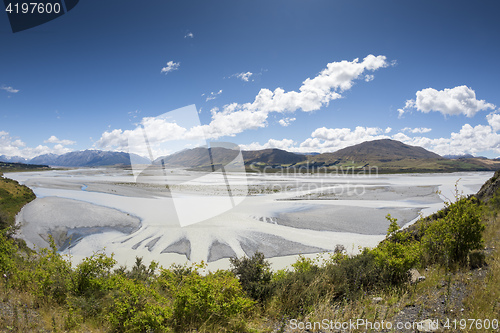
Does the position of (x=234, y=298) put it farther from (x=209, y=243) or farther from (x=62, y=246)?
(x=62, y=246)

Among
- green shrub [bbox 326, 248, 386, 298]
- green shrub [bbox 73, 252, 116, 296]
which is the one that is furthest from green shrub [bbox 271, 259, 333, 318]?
green shrub [bbox 73, 252, 116, 296]

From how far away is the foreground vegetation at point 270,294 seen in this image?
16.3ft

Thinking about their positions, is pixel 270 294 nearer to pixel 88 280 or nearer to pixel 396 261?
pixel 396 261

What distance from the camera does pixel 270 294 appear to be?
641cm

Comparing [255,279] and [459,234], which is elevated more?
[459,234]

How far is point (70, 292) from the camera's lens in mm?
6395

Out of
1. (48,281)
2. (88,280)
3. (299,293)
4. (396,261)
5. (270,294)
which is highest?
(396,261)

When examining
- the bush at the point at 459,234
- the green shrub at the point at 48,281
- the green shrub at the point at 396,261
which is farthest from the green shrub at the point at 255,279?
the bush at the point at 459,234

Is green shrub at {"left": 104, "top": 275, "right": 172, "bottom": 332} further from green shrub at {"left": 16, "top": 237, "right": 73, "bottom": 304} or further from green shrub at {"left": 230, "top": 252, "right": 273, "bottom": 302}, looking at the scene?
green shrub at {"left": 230, "top": 252, "right": 273, "bottom": 302}

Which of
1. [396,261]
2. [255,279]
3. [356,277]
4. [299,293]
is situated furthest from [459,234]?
[255,279]

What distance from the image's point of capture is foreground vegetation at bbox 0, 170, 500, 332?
4.96m

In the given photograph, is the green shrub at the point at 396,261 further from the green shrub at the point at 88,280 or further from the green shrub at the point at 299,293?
the green shrub at the point at 88,280

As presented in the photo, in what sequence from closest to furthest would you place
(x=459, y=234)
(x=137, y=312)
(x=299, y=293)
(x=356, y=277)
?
(x=137, y=312), (x=299, y=293), (x=356, y=277), (x=459, y=234)

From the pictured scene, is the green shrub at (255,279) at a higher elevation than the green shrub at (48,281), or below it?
below
